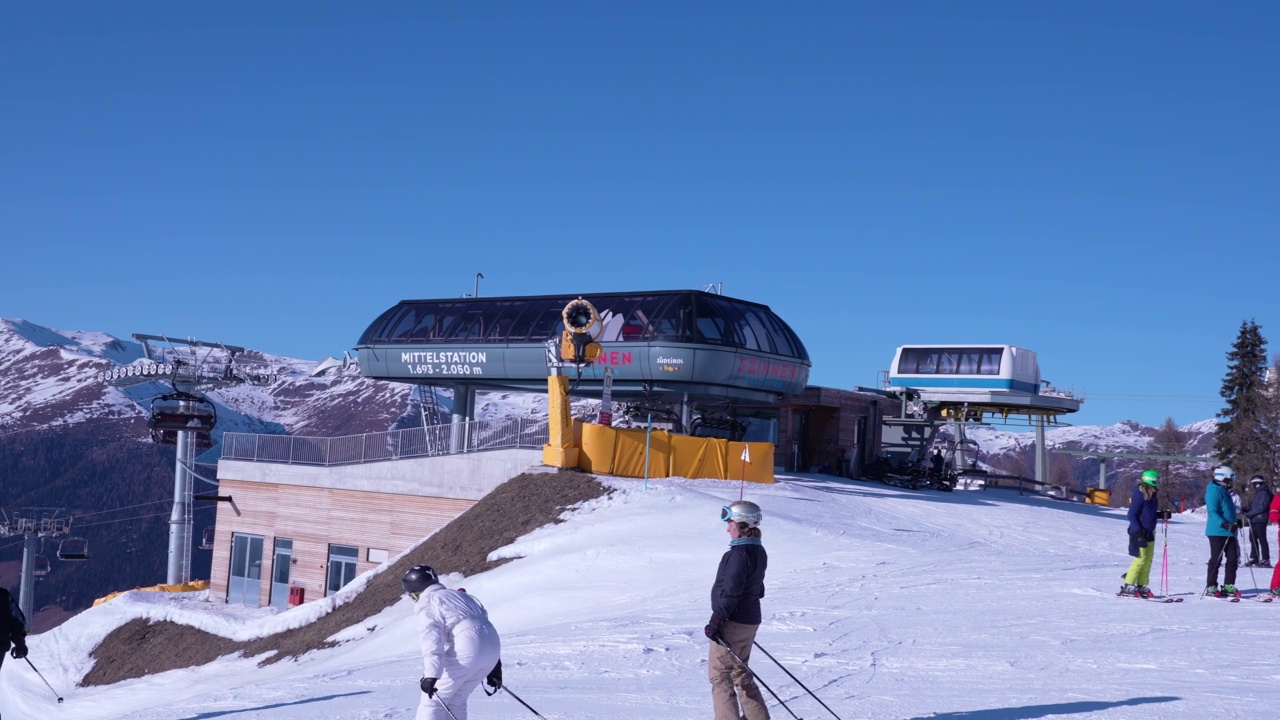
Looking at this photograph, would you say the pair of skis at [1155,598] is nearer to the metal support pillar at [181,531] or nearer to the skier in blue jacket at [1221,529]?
the skier in blue jacket at [1221,529]

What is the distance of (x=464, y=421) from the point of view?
32.7m

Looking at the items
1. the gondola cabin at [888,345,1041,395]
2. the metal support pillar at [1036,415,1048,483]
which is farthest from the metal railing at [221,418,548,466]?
the metal support pillar at [1036,415,1048,483]

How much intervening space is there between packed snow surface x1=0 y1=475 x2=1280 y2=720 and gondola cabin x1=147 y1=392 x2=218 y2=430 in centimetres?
2681

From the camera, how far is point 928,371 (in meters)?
43.8

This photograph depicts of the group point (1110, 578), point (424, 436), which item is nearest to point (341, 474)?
point (424, 436)

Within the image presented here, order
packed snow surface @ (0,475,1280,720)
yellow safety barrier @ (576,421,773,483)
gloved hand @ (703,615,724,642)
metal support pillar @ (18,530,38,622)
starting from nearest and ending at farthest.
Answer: gloved hand @ (703,615,724,642) < packed snow surface @ (0,475,1280,720) < yellow safety barrier @ (576,421,773,483) < metal support pillar @ (18,530,38,622)

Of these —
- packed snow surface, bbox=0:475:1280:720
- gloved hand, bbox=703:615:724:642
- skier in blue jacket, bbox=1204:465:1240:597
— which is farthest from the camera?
skier in blue jacket, bbox=1204:465:1240:597


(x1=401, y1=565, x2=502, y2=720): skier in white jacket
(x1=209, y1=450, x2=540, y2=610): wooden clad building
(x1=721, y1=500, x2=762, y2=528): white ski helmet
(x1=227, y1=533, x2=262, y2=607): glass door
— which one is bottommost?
(x1=227, y1=533, x2=262, y2=607): glass door

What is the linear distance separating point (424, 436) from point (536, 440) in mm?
4042

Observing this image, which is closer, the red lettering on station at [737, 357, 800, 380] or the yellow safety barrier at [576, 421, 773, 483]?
the yellow safety barrier at [576, 421, 773, 483]

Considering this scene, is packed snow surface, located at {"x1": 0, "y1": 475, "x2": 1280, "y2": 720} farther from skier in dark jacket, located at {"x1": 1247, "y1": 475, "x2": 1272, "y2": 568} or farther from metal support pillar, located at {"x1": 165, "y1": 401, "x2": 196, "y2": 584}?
metal support pillar, located at {"x1": 165, "y1": 401, "x2": 196, "y2": 584}

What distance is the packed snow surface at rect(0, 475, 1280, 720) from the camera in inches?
377

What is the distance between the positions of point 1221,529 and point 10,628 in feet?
45.1

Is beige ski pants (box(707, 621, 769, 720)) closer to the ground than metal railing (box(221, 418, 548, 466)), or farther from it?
closer to the ground
